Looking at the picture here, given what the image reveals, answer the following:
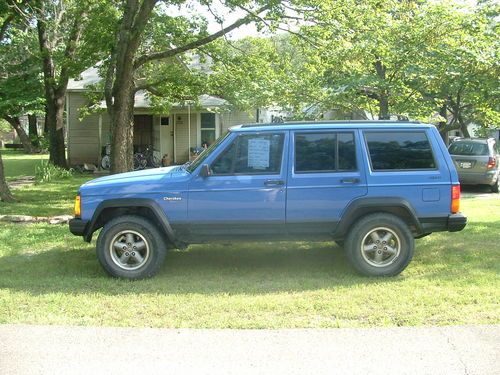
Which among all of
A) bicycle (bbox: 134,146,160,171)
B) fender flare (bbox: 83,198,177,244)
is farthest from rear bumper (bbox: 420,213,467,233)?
bicycle (bbox: 134,146,160,171)

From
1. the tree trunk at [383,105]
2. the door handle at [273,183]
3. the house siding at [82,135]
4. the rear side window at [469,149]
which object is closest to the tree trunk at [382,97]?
the tree trunk at [383,105]

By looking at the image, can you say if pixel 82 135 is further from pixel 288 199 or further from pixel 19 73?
pixel 288 199

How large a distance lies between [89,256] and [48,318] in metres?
2.58

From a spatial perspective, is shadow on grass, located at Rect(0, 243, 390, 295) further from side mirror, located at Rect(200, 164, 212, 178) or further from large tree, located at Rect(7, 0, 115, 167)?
large tree, located at Rect(7, 0, 115, 167)

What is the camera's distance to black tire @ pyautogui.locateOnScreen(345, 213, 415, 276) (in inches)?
261

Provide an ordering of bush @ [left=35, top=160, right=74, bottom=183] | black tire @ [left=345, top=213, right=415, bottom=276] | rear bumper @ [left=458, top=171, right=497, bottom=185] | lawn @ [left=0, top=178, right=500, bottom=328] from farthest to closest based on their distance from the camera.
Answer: bush @ [left=35, top=160, right=74, bottom=183]
rear bumper @ [left=458, top=171, right=497, bottom=185]
black tire @ [left=345, top=213, right=415, bottom=276]
lawn @ [left=0, top=178, right=500, bottom=328]

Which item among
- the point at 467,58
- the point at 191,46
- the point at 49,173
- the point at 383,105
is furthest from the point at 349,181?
the point at 49,173

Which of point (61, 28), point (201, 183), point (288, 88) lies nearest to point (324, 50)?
point (288, 88)

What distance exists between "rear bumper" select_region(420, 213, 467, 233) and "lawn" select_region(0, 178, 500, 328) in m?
0.59

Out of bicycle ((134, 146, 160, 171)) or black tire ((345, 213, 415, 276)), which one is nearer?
black tire ((345, 213, 415, 276))

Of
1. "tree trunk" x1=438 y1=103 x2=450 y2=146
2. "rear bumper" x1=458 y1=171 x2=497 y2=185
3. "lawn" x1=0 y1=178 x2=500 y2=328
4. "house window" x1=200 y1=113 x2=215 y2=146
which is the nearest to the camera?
"lawn" x1=0 y1=178 x2=500 y2=328

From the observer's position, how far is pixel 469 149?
17.1 m

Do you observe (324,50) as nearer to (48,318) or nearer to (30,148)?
(48,318)

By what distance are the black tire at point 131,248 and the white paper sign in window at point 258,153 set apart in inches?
54.6
